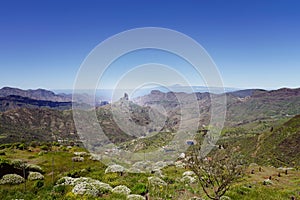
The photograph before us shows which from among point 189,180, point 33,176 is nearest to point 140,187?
point 189,180

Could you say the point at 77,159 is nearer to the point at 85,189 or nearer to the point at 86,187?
the point at 86,187

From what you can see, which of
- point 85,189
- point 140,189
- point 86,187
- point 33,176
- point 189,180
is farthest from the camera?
point 33,176

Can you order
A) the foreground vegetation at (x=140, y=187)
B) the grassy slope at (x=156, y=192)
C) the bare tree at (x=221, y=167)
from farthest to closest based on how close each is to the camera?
1. the foreground vegetation at (x=140, y=187)
2. the grassy slope at (x=156, y=192)
3. the bare tree at (x=221, y=167)

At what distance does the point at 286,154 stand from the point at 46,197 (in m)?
204

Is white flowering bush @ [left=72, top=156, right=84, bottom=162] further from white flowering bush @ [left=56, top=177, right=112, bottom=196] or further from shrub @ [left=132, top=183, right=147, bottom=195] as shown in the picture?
shrub @ [left=132, top=183, right=147, bottom=195]

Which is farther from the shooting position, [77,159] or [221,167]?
[77,159]

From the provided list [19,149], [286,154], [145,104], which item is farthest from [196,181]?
[286,154]

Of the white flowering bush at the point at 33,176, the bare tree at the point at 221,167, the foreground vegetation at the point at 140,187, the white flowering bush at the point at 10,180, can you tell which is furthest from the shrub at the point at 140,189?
the white flowering bush at the point at 33,176

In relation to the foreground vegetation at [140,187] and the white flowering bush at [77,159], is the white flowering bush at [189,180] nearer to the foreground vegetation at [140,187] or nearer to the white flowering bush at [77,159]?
the foreground vegetation at [140,187]

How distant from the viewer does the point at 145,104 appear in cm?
2394

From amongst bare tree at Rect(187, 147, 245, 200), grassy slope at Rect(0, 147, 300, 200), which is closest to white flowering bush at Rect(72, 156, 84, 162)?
grassy slope at Rect(0, 147, 300, 200)

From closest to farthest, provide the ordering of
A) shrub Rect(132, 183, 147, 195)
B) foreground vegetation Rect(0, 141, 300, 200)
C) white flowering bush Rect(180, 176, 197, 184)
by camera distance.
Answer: foreground vegetation Rect(0, 141, 300, 200)
shrub Rect(132, 183, 147, 195)
white flowering bush Rect(180, 176, 197, 184)

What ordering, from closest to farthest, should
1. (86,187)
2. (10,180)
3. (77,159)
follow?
1. (86,187)
2. (10,180)
3. (77,159)

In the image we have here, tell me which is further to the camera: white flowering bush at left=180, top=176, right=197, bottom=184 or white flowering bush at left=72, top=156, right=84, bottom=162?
white flowering bush at left=72, top=156, right=84, bottom=162
